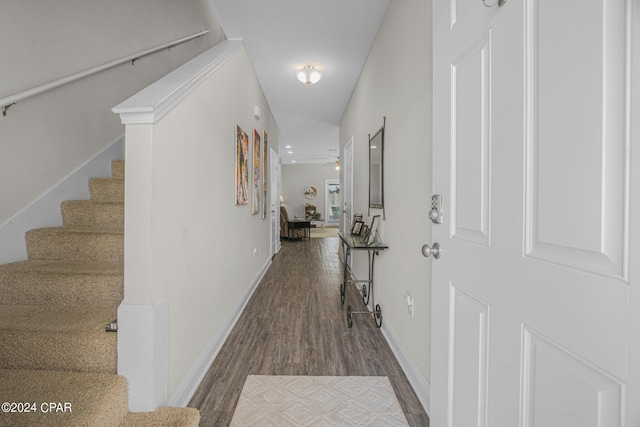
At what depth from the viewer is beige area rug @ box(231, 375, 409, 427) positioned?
1476 mm

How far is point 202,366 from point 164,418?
1.91 feet

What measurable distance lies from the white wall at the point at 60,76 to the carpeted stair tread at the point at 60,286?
0.42 metres

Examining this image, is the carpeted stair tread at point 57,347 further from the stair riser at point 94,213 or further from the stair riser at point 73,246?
the stair riser at point 94,213

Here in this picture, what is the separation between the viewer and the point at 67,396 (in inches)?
44.4

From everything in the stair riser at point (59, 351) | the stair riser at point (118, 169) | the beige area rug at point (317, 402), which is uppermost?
the stair riser at point (118, 169)

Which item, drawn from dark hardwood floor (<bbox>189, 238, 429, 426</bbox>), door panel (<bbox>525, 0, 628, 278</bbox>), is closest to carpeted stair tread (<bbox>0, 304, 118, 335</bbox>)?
dark hardwood floor (<bbox>189, 238, 429, 426</bbox>)

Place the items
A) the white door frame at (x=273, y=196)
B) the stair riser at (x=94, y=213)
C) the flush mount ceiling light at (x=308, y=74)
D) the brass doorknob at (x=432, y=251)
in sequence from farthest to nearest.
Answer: the white door frame at (x=273, y=196) → the flush mount ceiling light at (x=308, y=74) → the stair riser at (x=94, y=213) → the brass doorknob at (x=432, y=251)

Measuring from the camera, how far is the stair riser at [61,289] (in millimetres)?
1510

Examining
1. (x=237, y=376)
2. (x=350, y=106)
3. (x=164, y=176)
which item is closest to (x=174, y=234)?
(x=164, y=176)

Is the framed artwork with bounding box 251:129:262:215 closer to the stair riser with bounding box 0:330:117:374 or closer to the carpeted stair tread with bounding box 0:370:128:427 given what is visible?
the stair riser with bounding box 0:330:117:374

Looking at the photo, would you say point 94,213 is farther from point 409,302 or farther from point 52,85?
point 409,302

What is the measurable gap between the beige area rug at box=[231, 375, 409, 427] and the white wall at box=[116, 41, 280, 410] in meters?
0.36
